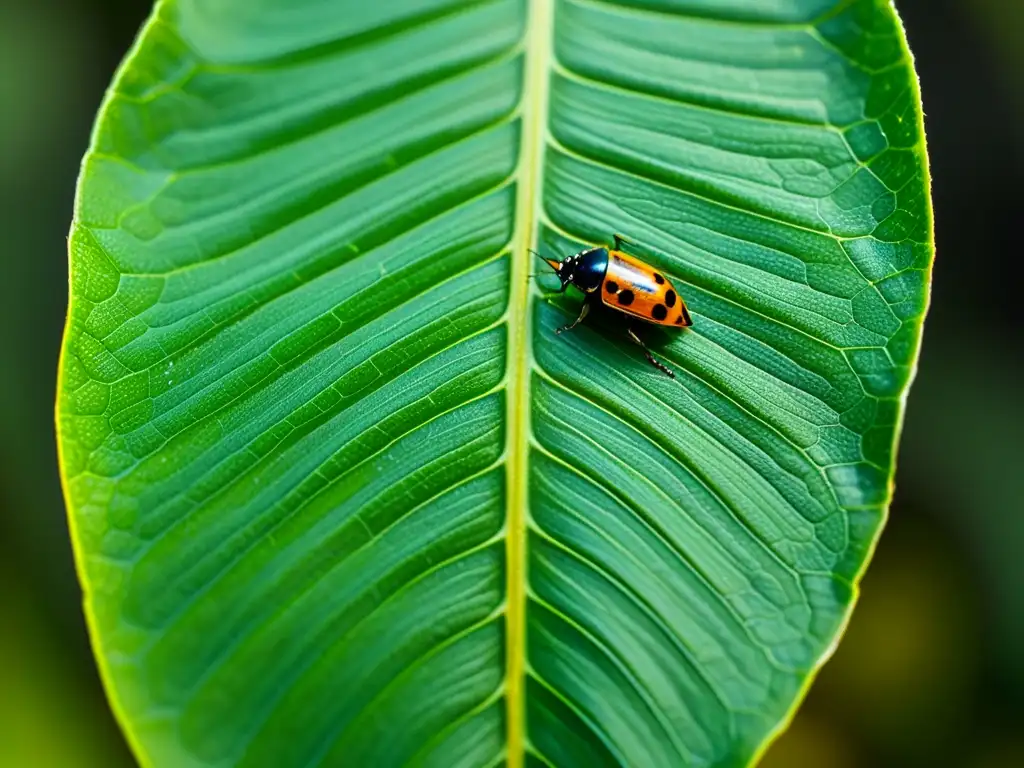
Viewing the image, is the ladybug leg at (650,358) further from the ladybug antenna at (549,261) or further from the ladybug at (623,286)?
the ladybug antenna at (549,261)

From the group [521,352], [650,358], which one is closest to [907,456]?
[650,358]

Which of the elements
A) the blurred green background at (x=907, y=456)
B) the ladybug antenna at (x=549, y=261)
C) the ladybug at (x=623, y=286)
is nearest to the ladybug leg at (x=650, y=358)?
the ladybug at (x=623, y=286)

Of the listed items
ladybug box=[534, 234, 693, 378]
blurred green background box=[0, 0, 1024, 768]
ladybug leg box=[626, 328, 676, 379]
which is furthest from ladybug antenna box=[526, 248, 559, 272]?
blurred green background box=[0, 0, 1024, 768]

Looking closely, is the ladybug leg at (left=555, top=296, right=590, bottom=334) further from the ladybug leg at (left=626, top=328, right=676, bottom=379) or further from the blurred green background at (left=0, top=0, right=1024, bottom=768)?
the blurred green background at (left=0, top=0, right=1024, bottom=768)

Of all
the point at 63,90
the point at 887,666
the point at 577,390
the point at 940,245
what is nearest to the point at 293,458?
the point at 577,390

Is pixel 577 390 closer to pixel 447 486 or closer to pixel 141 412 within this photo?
pixel 447 486

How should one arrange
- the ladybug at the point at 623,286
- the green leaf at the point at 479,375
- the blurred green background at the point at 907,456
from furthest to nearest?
the blurred green background at the point at 907,456, the ladybug at the point at 623,286, the green leaf at the point at 479,375
